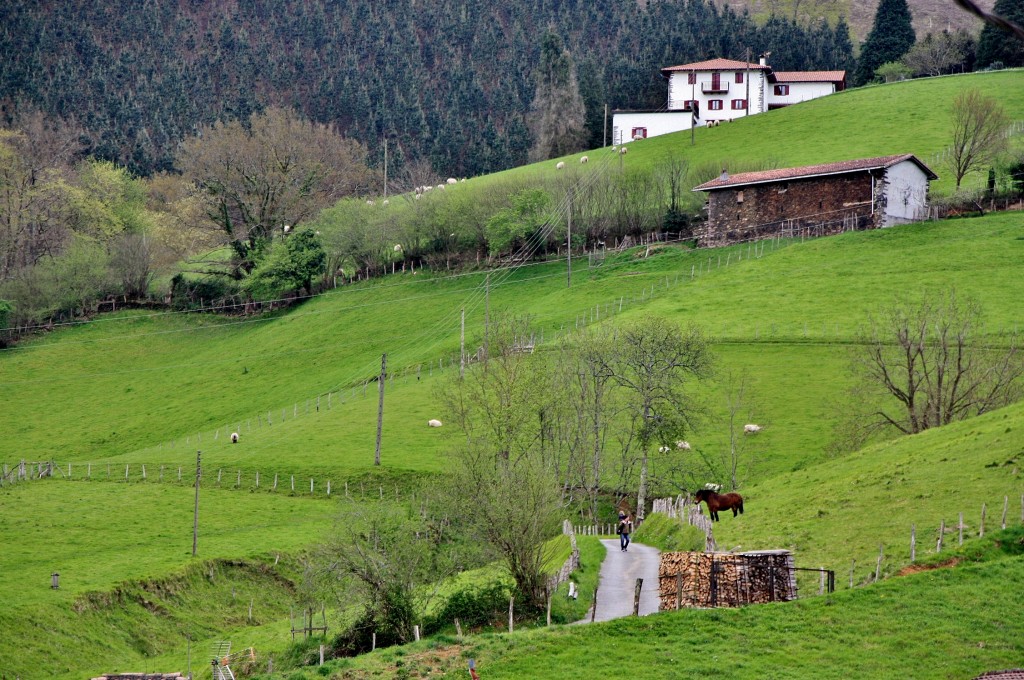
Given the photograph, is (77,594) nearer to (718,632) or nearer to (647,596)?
(647,596)

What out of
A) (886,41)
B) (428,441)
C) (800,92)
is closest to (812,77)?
(800,92)

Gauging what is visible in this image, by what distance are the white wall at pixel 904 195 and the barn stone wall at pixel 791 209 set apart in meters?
0.90

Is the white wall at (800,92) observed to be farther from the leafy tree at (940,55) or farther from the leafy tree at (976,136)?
the leafy tree at (976,136)

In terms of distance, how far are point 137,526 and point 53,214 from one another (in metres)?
78.2

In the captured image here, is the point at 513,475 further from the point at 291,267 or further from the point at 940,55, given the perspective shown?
the point at 940,55

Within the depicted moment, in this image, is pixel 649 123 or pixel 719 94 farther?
pixel 719 94

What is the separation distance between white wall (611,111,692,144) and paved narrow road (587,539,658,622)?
4056 inches

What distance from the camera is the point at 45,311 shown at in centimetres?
10781

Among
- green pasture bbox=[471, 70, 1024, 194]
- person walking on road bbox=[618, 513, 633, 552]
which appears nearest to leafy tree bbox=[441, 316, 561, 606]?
person walking on road bbox=[618, 513, 633, 552]

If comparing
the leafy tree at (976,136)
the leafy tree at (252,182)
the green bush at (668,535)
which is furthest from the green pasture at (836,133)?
the green bush at (668,535)

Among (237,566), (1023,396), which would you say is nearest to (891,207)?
(1023,396)

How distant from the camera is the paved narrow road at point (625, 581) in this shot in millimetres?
35781

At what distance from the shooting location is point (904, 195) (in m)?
94.6

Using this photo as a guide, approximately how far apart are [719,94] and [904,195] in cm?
5831
